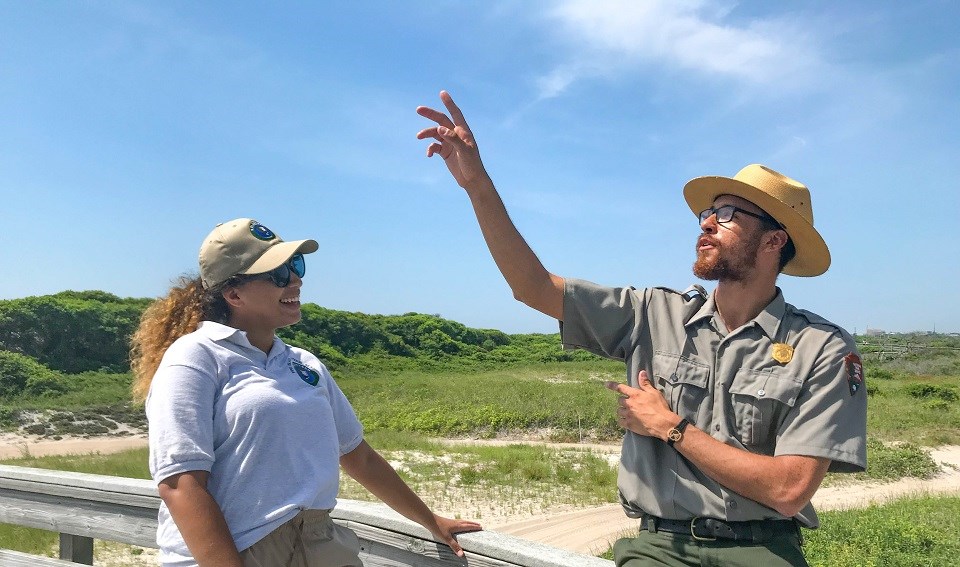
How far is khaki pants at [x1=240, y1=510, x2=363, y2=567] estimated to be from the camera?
1.76 meters

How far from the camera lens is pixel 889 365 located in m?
41.2

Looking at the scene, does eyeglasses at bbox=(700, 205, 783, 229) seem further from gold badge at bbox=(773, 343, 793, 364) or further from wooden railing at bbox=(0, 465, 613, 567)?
wooden railing at bbox=(0, 465, 613, 567)

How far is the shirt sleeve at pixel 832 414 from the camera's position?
6.29 feet

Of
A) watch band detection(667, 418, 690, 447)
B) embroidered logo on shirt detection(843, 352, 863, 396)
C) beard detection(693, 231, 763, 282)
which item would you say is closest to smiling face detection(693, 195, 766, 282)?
beard detection(693, 231, 763, 282)

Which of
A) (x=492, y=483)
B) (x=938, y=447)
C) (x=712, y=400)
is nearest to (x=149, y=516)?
(x=712, y=400)

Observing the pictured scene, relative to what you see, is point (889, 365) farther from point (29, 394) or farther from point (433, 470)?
point (29, 394)

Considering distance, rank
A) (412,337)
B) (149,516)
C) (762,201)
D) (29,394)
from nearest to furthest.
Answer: (762,201) < (149,516) < (29,394) < (412,337)

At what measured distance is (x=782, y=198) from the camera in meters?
2.20

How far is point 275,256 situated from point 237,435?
0.49 m

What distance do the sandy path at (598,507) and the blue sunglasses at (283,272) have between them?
6.29m

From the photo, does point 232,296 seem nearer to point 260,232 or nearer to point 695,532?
point 260,232

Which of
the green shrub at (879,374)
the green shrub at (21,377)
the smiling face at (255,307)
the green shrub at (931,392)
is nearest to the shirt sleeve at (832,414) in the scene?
the smiling face at (255,307)

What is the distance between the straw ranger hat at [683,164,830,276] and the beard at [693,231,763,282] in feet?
0.41

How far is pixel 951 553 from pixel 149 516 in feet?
20.6
